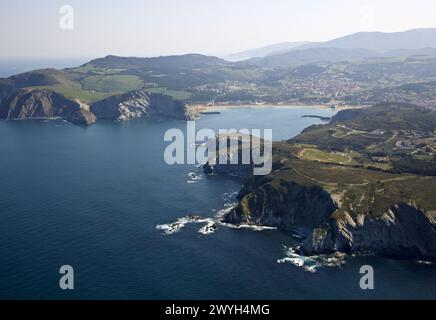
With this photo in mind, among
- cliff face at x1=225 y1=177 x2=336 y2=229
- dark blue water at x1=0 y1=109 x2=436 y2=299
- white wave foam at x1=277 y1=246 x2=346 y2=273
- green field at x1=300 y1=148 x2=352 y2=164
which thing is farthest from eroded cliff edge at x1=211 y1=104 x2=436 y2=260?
dark blue water at x1=0 y1=109 x2=436 y2=299

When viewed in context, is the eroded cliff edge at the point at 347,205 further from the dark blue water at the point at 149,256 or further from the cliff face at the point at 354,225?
the dark blue water at the point at 149,256

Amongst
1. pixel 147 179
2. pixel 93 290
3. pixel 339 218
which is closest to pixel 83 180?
pixel 147 179

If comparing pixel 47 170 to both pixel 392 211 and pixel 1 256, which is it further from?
pixel 392 211

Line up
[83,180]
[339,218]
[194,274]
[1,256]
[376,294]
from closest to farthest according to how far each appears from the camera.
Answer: [376,294] < [194,274] < [1,256] < [339,218] < [83,180]

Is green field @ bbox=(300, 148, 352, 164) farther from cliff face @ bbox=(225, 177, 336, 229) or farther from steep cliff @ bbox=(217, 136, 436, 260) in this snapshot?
cliff face @ bbox=(225, 177, 336, 229)

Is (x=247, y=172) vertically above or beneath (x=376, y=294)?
above

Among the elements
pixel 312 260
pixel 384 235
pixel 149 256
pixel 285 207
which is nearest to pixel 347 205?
pixel 384 235

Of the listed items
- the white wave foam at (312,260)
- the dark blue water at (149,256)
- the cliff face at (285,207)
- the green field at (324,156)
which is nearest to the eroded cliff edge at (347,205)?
the cliff face at (285,207)

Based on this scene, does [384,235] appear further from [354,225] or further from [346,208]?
[346,208]
